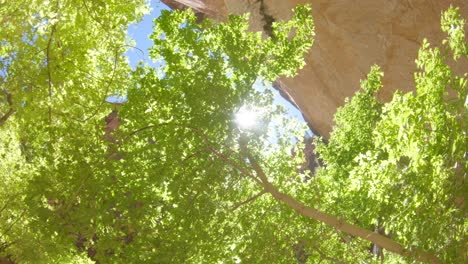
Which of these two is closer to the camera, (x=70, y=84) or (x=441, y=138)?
(x=441, y=138)

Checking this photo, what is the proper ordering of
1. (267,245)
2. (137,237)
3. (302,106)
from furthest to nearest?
(302,106)
(267,245)
(137,237)

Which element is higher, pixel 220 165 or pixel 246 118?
pixel 246 118

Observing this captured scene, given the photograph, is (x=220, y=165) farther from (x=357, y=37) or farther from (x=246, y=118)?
(x=357, y=37)

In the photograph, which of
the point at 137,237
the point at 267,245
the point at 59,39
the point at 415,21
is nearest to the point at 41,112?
the point at 59,39

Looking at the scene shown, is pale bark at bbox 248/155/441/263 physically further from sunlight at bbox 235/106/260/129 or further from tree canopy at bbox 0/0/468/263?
sunlight at bbox 235/106/260/129

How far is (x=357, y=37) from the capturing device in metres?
19.6

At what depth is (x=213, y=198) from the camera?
904 centimetres

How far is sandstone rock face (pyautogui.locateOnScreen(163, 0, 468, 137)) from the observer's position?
1803 centimetres

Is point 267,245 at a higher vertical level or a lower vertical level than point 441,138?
lower

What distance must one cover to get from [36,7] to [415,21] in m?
13.8

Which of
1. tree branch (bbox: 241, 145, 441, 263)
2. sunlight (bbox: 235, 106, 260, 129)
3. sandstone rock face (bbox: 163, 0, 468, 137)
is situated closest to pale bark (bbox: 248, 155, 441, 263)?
tree branch (bbox: 241, 145, 441, 263)

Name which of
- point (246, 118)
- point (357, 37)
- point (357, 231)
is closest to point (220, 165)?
point (246, 118)

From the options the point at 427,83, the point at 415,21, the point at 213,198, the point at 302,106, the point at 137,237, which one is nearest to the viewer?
the point at 427,83

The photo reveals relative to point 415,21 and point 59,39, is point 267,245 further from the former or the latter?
point 415,21
